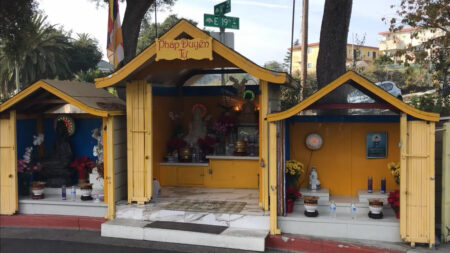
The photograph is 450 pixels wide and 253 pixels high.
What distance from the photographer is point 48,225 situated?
10.3m

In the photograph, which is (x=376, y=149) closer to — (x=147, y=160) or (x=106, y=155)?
(x=147, y=160)

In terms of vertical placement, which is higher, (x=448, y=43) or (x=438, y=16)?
(x=438, y=16)

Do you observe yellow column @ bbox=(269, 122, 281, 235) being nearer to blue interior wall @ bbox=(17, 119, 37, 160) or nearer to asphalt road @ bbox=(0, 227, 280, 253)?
asphalt road @ bbox=(0, 227, 280, 253)

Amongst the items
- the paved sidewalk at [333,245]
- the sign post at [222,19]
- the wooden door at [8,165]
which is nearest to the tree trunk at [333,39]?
the sign post at [222,19]

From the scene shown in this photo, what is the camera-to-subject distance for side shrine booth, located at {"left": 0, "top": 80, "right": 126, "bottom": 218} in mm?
10156

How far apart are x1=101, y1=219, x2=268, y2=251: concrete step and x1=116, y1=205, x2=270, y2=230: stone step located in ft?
0.50

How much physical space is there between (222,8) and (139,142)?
460 centimetres

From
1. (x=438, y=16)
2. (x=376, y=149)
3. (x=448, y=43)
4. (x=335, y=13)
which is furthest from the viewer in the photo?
(x=438, y=16)

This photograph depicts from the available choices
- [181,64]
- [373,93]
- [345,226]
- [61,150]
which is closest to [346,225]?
[345,226]

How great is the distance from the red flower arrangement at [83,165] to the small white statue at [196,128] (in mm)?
2765

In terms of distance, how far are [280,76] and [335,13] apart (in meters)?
5.07

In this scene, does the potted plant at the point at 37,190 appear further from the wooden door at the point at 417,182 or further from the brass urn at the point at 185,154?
the wooden door at the point at 417,182

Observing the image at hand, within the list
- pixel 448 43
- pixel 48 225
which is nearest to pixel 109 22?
pixel 48 225

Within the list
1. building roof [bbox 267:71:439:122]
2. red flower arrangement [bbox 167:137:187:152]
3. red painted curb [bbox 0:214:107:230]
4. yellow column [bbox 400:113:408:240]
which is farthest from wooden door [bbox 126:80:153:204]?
yellow column [bbox 400:113:408:240]
